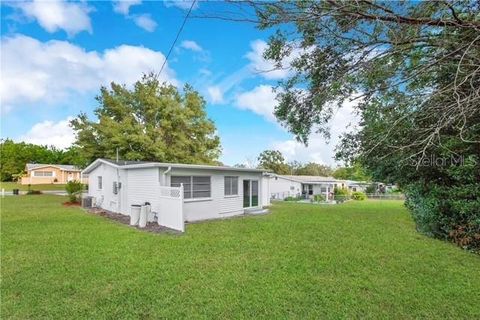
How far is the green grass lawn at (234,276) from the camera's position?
3949mm

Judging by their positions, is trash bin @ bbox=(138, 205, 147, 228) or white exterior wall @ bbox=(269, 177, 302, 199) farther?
white exterior wall @ bbox=(269, 177, 302, 199)

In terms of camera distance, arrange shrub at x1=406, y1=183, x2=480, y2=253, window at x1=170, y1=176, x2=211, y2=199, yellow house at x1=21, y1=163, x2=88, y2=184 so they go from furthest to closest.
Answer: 1. yellow house at x1=21, y1=163, x2=88, y2=184
2. window at x1=170, y1=176, x2=211, y2=199
3. shrub at x1=406, y1=183, x2=480, y2=253

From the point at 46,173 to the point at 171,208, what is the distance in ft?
154

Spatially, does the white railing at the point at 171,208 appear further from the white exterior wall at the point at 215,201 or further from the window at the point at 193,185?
the window at the point at 193,185

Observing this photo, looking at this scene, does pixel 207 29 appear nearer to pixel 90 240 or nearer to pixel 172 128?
pixel 90 240

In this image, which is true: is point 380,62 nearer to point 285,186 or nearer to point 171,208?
point 171,208

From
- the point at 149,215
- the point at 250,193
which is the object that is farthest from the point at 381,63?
the point at 250,193

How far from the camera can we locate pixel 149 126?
24.7 meters

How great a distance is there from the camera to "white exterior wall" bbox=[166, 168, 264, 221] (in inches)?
487

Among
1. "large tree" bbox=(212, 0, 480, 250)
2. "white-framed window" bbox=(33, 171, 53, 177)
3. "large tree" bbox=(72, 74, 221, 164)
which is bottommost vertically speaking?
"white-framed window" bbox=(33, 171, 53, 177)

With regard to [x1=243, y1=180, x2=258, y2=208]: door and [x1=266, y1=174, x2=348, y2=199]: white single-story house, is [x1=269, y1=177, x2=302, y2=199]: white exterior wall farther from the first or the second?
[x1=243, y1=180, x2=258, y2=208]: door

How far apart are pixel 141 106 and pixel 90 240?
19.0 metres

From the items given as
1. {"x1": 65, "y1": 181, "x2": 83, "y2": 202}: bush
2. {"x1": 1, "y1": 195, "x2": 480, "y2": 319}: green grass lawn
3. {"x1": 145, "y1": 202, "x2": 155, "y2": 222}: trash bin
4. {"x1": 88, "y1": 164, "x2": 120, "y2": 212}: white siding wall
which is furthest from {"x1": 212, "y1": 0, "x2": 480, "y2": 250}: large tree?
{"x1": 65, "y1": 181, "x2": 83, "y2": 202}: bush

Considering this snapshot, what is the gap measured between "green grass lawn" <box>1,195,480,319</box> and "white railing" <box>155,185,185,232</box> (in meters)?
1.05
